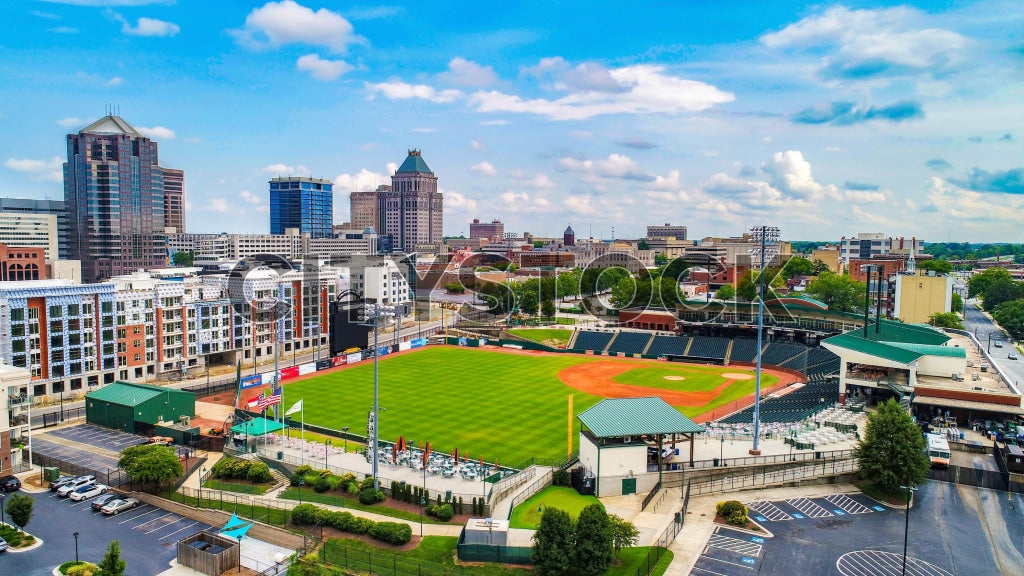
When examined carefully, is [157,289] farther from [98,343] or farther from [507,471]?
[507,471]

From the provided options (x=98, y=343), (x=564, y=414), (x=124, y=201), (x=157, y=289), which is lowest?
(x=564, y=414)

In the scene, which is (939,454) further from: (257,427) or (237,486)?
(257,427)

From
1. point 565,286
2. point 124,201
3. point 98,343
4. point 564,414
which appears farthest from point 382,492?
point 124,201

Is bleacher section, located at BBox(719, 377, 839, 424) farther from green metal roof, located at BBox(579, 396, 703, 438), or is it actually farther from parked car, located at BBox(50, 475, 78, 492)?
parked car, located at BBox(50, 475, 78, 492)

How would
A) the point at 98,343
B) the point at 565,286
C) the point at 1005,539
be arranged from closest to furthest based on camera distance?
the point at 1005,539, the point at 98,343, the point at 565,286

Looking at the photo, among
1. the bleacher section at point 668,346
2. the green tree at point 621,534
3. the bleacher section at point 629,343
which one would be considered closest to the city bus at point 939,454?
the green tree at point 621,534

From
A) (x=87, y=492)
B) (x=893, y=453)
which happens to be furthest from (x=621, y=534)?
(x=87, y=492)
